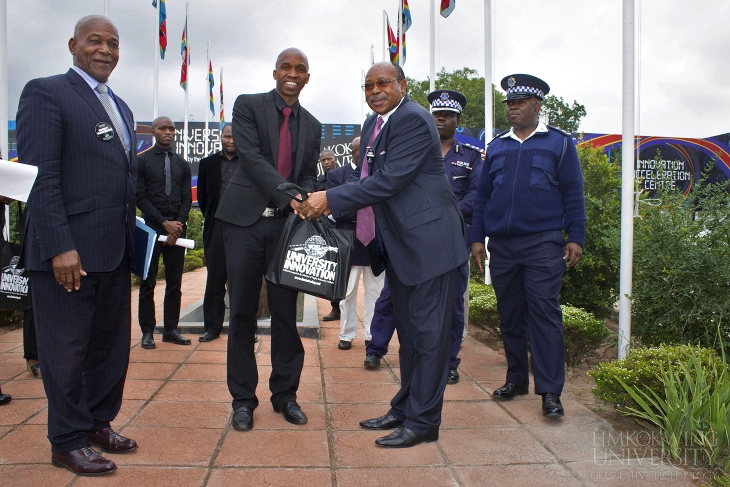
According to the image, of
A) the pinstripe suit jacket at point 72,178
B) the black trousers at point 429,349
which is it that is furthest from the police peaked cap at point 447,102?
the pinstripe suit jacket at point 72,178

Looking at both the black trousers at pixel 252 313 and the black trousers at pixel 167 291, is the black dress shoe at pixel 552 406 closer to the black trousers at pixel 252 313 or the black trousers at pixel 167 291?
the black trousers at pixel 252 313

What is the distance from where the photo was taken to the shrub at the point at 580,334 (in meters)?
4.91

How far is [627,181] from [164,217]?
3.94 m

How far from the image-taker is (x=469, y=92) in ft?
140

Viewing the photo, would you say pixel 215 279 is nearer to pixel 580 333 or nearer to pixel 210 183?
pixel 210 183

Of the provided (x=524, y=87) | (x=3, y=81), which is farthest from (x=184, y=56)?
(x=524, y=87)

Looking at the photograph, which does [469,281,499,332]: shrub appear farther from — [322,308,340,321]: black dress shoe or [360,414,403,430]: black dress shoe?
[360,414,403,430]: black dress shoe

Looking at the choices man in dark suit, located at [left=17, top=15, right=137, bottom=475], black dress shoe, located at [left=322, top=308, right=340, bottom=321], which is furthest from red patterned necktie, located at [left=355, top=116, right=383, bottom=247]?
black dress shoe, located at [left=322, top=308, right=340, bottom=321]

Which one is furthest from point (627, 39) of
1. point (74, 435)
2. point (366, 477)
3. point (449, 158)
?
point (74, 435)

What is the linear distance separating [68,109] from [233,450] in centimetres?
179

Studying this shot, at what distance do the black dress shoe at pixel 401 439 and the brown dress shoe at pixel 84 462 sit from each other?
4.18 feet

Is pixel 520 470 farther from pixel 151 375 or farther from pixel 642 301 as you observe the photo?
pixel 151 375

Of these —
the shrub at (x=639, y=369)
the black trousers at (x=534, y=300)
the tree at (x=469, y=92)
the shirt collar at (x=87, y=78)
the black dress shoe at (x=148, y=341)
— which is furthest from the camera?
the tree at (x=469, y=92)

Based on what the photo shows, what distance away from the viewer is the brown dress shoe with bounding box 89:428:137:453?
120 inches
